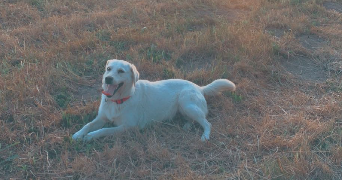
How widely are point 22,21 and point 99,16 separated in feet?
4.62

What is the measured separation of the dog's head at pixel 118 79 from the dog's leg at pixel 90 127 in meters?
0.36

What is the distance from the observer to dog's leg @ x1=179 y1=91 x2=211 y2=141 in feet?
15.6

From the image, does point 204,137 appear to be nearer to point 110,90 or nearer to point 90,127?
point 110,90

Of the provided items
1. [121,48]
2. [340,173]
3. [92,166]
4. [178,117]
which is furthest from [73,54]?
[340,173]

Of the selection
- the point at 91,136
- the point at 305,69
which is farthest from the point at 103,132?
the point at 305,69

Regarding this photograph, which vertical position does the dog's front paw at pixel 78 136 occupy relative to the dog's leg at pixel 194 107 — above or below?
below

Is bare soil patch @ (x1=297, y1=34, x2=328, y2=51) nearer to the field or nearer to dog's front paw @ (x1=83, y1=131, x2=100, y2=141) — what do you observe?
the field

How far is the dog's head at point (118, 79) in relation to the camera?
172 inches

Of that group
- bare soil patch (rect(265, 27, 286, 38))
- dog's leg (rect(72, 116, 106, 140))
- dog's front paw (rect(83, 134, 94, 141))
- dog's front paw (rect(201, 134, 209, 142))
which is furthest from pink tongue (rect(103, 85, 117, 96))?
bare soil patch (rect(265, 27, 286, 38))

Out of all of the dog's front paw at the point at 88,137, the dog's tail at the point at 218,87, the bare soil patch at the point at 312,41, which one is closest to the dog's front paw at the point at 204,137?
the dog's tail at the point at 218,87

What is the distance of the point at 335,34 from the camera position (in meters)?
7.75

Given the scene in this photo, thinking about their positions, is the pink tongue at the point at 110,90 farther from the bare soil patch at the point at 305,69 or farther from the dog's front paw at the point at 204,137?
the bare soil patch at the point at 305,69

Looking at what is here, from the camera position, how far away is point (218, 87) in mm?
5215

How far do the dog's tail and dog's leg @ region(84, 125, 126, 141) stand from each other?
1.25 meters
